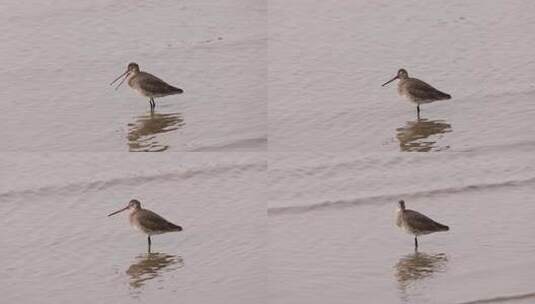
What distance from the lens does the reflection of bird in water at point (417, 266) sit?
35.2 feet

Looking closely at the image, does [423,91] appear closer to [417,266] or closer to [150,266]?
[417,266]

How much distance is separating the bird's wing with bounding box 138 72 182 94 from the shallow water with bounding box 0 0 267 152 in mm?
96

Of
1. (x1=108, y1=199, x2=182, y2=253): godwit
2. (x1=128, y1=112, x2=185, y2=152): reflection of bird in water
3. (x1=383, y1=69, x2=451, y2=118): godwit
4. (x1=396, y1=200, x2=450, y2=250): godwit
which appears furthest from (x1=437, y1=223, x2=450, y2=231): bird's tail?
(x1=128, y1=112, x2=185, y2=152): reflection of bird in water

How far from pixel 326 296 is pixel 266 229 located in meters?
0.66

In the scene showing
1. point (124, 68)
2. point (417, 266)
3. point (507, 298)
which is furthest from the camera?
point (124, 68)

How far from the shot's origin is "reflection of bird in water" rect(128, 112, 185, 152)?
11.3m

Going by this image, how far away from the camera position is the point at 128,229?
11250 millimetres

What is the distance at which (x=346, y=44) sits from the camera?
12.6m

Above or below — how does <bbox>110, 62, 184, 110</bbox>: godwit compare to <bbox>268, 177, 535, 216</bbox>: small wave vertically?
above

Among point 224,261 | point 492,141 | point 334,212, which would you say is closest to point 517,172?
point 492,141

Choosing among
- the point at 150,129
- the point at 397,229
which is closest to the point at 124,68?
the point at 150,129

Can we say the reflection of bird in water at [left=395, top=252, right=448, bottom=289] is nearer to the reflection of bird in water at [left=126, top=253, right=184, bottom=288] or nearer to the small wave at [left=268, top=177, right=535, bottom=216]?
the small wave at [left=268, top=177, right=535, bottom=216]

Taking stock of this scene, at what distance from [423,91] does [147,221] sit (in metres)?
1.81

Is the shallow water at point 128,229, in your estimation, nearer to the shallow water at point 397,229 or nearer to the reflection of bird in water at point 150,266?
the reflection of bird in water at point 150,266
